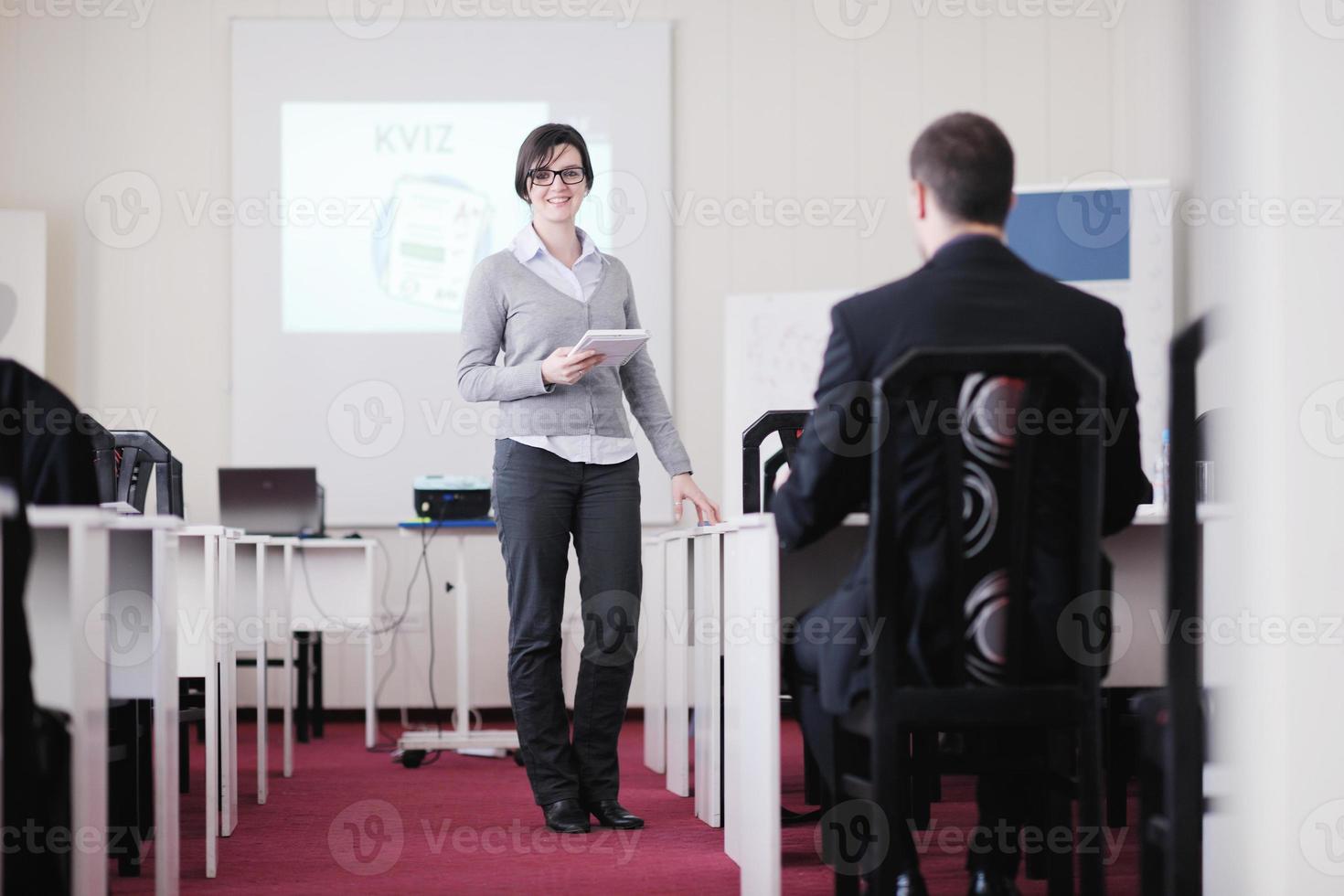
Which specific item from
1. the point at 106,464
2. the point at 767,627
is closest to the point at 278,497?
the point at 106,464

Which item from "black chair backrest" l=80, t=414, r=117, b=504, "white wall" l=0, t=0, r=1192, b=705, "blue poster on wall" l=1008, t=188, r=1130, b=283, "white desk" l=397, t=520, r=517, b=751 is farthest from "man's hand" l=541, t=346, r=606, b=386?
"blue poster on wall" l=1008, t=188, r=1130, b=283

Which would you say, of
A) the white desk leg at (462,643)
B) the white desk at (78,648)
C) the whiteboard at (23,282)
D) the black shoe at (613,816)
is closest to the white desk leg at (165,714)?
the white desk at (78,648)

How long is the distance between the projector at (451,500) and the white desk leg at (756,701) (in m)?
1.94

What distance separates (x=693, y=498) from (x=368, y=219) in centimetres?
297

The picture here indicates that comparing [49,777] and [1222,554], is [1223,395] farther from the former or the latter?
[49,777]

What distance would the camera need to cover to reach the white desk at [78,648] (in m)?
1.72

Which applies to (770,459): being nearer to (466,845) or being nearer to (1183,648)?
(466,845)

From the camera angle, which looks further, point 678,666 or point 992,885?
point 678,666

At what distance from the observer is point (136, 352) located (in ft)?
17.9

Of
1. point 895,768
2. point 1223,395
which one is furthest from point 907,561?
point 1223,395

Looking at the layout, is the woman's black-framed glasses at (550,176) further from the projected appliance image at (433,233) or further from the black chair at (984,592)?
the projected appliance image at (433,233)

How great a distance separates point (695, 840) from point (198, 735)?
233 cm

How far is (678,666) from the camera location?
148 inches

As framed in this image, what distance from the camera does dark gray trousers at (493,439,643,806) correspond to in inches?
117
